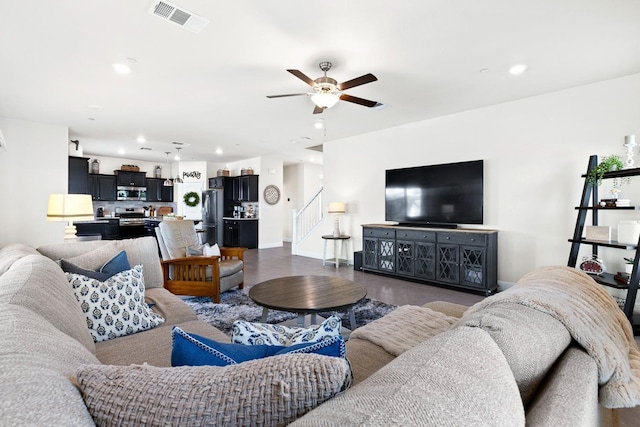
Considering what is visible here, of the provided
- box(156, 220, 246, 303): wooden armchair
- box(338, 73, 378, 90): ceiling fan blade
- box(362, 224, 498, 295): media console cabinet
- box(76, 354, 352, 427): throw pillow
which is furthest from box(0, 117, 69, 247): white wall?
box(76, 354, 352, 427): throw pillow

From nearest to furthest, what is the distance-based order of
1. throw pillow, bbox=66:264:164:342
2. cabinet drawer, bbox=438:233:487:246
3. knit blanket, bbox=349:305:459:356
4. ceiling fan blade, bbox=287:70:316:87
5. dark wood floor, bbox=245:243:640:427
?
knit blanket, bbox=349:305:459:356
throw pillow, bbox=66:264:164:342
ceiling fan blade, bbox=287:70:316:87
dark wood floor, bbox=245:243:640:427
cabinet drawer, bbox=438:233:487:246

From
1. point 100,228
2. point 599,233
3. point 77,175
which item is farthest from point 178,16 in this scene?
point 100,228

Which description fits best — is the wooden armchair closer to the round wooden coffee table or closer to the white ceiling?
the round wooden coffee table

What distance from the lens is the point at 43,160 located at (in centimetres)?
523

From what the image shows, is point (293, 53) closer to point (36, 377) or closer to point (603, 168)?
point (36, 377)

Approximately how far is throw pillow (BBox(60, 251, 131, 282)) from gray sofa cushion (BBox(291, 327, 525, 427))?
6.85ft

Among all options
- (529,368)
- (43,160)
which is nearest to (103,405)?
(529,368)

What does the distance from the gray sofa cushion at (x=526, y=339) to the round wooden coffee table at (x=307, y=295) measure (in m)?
→ 1.51

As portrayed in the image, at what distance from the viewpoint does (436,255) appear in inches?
183

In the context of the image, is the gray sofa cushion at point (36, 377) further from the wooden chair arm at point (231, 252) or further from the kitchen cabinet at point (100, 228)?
the kitchen cabinet at point (100, 228)

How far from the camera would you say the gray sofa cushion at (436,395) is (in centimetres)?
50

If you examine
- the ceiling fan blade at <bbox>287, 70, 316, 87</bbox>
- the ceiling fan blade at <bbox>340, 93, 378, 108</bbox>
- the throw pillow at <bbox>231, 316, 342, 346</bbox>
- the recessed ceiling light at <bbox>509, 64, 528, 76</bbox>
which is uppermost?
the recessed ceiling light at <bbox>509, 64, 528, 76</bbox>

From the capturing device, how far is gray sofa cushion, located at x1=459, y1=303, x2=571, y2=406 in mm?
811

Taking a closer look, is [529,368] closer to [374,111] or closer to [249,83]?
[249,83]
